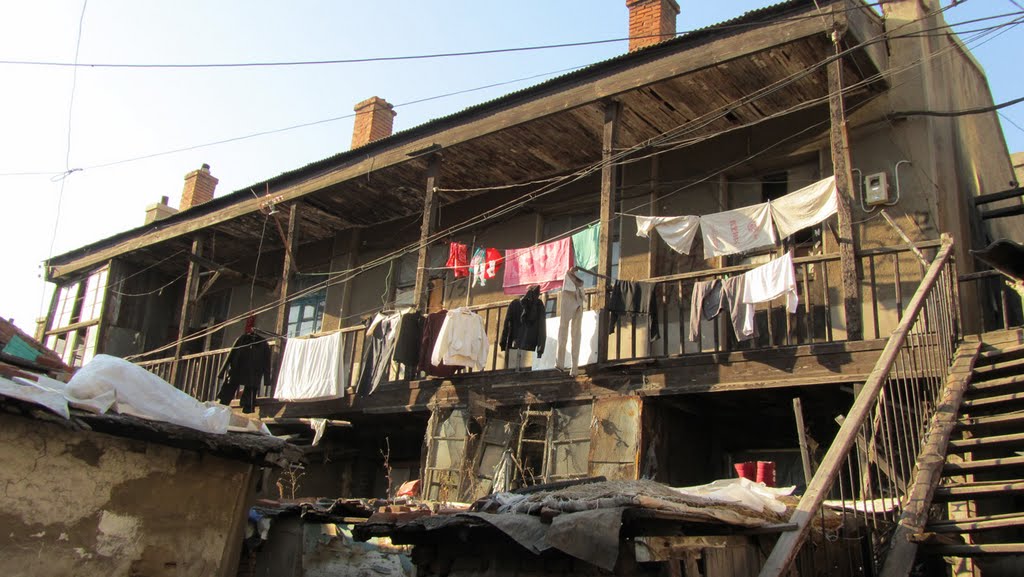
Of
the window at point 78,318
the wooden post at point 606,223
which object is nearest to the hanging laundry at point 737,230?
the wooden post at point 606,223

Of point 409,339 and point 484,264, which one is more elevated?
point 484,264

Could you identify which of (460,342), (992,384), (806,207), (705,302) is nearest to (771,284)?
(705,302)

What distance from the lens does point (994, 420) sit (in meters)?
6.85

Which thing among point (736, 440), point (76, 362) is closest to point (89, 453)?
point (736, 440)

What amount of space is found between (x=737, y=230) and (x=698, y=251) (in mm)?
1732

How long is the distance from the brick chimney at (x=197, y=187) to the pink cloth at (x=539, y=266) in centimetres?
1322

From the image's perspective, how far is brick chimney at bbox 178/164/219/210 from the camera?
2273 centimetres

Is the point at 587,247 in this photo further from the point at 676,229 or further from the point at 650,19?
the point at 650,19

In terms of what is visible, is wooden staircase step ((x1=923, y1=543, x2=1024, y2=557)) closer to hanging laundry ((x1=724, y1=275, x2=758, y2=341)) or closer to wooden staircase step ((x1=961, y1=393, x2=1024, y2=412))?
wooden staircase step ((x1=961, y1=393, x2=1024, y2=412))

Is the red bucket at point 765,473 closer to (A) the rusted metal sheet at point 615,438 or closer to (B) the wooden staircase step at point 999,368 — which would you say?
(A) the rusted metal sheet at point 615,438

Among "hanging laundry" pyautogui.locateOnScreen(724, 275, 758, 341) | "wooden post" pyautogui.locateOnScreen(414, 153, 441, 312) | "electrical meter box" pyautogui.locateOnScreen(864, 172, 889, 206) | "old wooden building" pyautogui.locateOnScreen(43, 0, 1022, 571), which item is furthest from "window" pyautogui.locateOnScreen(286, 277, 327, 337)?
"electrical meter box" pyautogui.locateOnScreen(864, 172, 889, 206)

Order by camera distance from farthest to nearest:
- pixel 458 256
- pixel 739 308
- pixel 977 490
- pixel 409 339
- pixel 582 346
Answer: pixel 458 256
pixel 409 339
pixel 582 346
pixel 739 308
pixel 977 490

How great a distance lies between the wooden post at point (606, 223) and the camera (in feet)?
34.4

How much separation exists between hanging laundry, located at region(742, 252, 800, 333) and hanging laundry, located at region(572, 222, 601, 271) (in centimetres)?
248
